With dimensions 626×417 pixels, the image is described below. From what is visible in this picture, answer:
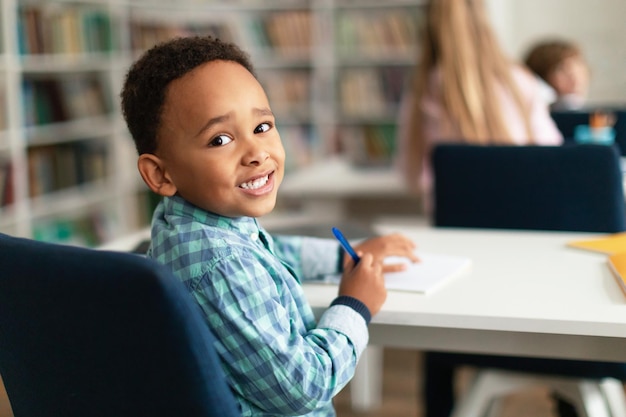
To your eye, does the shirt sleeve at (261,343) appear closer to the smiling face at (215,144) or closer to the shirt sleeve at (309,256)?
the smiling face at (215,144)

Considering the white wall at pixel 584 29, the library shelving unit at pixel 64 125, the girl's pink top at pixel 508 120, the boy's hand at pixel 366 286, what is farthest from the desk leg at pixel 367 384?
the white wall at pixel 584 29

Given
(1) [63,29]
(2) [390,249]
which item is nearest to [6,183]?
(1) [63,29]

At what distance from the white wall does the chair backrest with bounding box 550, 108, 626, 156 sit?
1893 millimetres

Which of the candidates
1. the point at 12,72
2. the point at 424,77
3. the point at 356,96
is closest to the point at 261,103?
the point at 424,77

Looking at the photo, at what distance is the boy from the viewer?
900 mm

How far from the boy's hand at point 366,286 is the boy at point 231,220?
47 mm

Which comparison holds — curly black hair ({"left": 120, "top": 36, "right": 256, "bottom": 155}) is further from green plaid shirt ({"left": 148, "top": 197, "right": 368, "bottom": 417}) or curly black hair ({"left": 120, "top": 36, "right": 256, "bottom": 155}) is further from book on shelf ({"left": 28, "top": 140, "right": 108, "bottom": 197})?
book on shelf ({"left": 28, "top": 140, "right": 108, "bottom": 197})

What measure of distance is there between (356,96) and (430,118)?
207 cm

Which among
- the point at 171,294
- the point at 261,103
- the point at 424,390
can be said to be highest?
the point at 261,103

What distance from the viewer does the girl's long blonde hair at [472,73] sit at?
2527mm

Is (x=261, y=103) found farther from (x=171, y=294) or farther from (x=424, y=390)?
(x=424, y=390)

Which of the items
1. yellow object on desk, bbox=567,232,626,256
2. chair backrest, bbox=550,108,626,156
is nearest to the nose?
yellow object on desk, bbox=567,232,626,256

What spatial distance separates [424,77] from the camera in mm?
2713

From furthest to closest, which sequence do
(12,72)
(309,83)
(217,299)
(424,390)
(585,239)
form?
(309,83) → (12,72) → (424,390) → (585,239) → (217,299)
